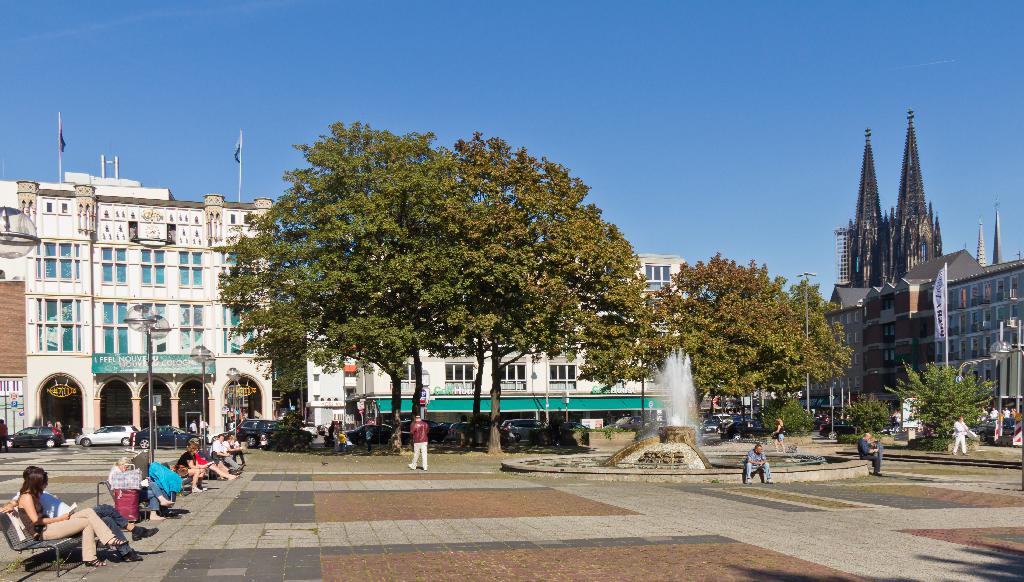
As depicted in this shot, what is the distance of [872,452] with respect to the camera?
28219 millimetres

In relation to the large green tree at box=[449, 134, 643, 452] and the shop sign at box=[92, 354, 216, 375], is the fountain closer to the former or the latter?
the large green tree at box=[449, 134, 643, 452]

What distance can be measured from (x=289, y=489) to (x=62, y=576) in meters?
12.6

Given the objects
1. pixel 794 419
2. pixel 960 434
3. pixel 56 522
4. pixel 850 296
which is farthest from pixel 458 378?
pixel 850 296

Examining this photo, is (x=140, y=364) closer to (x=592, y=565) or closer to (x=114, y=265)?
(x=114, y=265)

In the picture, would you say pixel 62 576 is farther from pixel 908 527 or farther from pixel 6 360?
pixel 6 360

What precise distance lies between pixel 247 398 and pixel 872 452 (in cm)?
6072

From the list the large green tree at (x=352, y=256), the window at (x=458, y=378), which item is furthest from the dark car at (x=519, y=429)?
the window at (x=458, y=378)

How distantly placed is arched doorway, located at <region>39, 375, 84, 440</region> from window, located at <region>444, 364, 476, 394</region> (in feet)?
87.1

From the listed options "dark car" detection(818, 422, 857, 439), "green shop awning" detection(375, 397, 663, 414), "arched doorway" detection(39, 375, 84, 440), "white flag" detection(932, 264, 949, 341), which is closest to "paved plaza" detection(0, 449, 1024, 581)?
"dark car" detection(818, 422, 857, 439)

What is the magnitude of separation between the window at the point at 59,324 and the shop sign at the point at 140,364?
6.20ft

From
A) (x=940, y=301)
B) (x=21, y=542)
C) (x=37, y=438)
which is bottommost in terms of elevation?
(x=37, y=438)

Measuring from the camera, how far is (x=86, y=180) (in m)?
79.5

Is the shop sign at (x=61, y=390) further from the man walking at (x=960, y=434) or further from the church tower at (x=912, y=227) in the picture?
the church tower at (x=912, y=227)

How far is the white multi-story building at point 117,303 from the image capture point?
230ft
